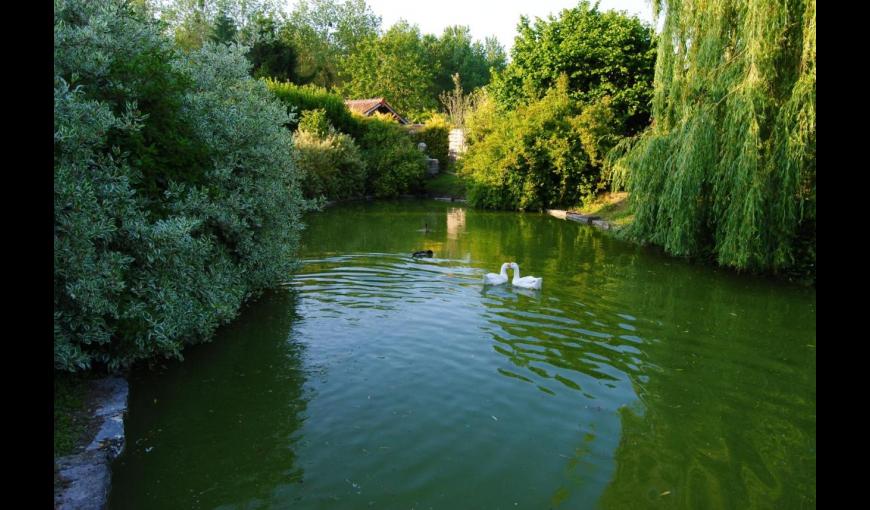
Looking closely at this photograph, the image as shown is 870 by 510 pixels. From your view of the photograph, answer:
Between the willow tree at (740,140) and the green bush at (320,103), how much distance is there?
2246cm

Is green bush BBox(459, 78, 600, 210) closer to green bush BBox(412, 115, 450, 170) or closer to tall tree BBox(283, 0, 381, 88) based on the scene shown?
green bush BBox(412, 115, 450, 170)

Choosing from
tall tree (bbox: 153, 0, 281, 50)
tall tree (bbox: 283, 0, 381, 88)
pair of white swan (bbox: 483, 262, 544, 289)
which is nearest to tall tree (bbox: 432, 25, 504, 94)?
tall tree (bbox: 283, 0, 381, 88)

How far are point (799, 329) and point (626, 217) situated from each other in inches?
505

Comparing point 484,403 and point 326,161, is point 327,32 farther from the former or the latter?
point 484,403

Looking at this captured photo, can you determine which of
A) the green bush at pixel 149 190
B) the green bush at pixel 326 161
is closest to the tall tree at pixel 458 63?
the green bush at pixel 326 161

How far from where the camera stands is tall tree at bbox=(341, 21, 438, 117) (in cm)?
5694

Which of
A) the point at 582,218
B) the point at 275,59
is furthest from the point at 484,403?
the point at 275,59

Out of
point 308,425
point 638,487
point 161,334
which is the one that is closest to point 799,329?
point 638,487

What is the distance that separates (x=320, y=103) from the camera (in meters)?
34.4

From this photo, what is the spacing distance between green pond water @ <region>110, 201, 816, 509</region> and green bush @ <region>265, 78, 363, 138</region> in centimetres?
2383

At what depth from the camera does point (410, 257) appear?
1476cm

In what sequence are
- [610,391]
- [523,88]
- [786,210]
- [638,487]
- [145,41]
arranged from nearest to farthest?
1. [638,487]
2. [610,391]
3. [145,41]
4. [786,210]
5. [523,88]
